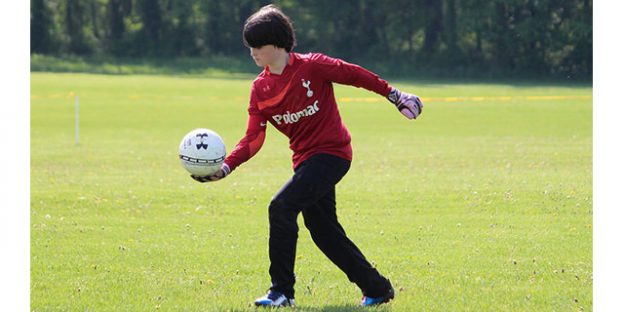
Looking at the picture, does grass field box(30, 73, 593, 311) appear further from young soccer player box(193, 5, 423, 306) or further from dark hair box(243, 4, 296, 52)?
dark hair box(243, 4, 296, 52)

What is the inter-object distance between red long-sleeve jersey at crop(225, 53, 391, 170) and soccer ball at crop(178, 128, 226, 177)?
38 centimetres

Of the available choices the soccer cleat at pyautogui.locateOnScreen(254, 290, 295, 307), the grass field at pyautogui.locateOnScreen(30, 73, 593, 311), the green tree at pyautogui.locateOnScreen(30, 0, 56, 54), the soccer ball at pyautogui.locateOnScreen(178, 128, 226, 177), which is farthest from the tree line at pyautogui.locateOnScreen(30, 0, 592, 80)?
the soccer cleat at pyautogui.locateOnScreen(254, 290, 295, 307)

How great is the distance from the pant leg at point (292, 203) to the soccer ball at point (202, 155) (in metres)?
0.55

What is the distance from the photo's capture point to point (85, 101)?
40125 mm

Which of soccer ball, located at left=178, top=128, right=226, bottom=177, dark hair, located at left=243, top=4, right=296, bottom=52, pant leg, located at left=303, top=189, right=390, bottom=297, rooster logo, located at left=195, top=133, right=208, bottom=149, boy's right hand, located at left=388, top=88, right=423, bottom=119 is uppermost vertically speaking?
dark hair, located at left=243, top=4, right=296, bottom=52

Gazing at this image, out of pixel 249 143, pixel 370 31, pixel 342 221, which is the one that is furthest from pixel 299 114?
pixel 370 31

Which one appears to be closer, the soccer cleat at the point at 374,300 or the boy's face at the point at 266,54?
the boy's face at the point at 266,54

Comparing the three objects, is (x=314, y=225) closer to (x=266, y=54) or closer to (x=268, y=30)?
(x=266, y=54)

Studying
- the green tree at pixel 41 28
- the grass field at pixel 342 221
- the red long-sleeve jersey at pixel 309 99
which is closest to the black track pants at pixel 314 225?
the red long-sleeve jersey at pixel 309 99

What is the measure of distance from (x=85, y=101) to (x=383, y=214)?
29267mm

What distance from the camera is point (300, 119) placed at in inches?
276

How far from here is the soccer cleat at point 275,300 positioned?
7039 millimetres

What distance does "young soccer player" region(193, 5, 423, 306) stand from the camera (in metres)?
6.90

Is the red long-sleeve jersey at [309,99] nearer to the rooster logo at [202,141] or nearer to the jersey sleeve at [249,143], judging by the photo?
the jersey sleeve at [249,143]
